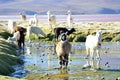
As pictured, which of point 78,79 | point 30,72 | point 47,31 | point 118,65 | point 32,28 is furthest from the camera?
point 47,31

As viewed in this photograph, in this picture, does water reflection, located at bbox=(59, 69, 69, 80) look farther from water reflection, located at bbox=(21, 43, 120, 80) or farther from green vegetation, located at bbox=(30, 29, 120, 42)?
green vegetation, located at bbox=(30, 29, 120, 42)

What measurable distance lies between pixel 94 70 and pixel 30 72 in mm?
3597

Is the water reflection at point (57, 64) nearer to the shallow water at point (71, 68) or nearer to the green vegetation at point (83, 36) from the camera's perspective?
the shallow water at point (71, 68)

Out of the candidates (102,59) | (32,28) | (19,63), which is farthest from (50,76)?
(32,28)

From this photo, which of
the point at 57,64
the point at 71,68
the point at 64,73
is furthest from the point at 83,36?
the point at 64,73

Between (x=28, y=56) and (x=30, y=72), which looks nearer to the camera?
(x=30, y=72)

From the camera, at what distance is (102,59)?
30094 millimetres

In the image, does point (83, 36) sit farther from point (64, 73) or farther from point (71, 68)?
point (64, 73)

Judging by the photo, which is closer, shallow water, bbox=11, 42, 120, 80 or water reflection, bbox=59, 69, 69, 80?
water reflection, bbox=59, 69, 69, 80

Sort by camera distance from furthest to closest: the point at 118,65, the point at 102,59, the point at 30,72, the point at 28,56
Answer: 1. the point at 28,56
2. the point at 102,59
3. the point at 118,65
4. the point at 30,72

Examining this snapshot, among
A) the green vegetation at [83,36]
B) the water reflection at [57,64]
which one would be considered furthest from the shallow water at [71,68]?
the green vegetation at [83,36]

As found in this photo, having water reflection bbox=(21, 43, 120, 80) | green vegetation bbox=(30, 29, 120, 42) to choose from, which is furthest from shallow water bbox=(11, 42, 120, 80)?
green vegetation bbox=(30, 29, 120, 42)

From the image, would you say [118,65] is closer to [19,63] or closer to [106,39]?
[19,63]

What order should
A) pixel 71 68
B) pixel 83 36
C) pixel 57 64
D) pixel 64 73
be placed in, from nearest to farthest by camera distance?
pixel 64 73 < pixel 71 68 < pixel 57 64 < pixel 83 36
